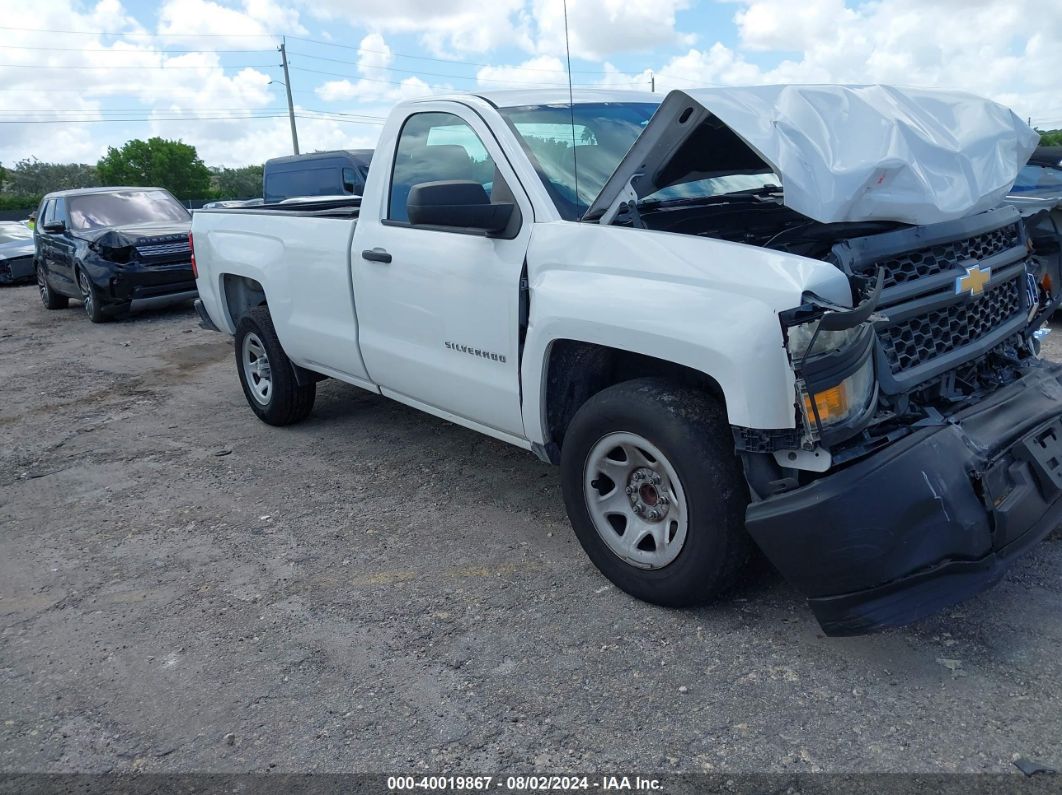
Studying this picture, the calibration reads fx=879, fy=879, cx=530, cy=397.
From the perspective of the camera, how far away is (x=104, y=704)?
303cm

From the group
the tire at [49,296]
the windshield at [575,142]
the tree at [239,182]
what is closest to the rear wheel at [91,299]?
the tire at [49,296]

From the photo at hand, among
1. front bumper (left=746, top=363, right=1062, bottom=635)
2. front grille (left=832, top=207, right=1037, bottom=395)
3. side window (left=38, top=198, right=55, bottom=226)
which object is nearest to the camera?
front bumper (left=746, top=363, right=1062, bottom=635)

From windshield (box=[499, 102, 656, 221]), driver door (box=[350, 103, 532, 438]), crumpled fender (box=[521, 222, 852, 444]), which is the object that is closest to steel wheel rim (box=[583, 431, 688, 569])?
crumpled fender (box=[521, 222, 852, 444])

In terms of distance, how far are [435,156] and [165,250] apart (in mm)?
8212

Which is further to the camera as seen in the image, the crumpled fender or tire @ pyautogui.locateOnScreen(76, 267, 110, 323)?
tire @ pyautogui.locateOnScreen(76, 267, 110, 323)

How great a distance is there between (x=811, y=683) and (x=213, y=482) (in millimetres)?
3606

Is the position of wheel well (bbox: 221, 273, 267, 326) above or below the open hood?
below

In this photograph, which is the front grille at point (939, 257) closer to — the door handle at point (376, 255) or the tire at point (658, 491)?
the tire at point (658, 491)

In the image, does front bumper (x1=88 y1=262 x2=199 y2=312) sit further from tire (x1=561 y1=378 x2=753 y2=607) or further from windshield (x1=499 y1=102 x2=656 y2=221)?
tire (x1=561 y1=378 x2=753 y2=607)

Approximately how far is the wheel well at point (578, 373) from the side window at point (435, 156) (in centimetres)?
86

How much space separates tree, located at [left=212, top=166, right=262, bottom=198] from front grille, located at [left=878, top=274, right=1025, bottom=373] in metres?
70.8

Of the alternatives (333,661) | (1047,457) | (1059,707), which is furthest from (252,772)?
(1047,457)

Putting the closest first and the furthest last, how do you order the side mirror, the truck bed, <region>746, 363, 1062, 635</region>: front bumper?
<region>746, 363, 1062, 635</region>: front bumper < the side mirror < the truck bed

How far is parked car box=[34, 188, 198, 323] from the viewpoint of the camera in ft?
36.6
